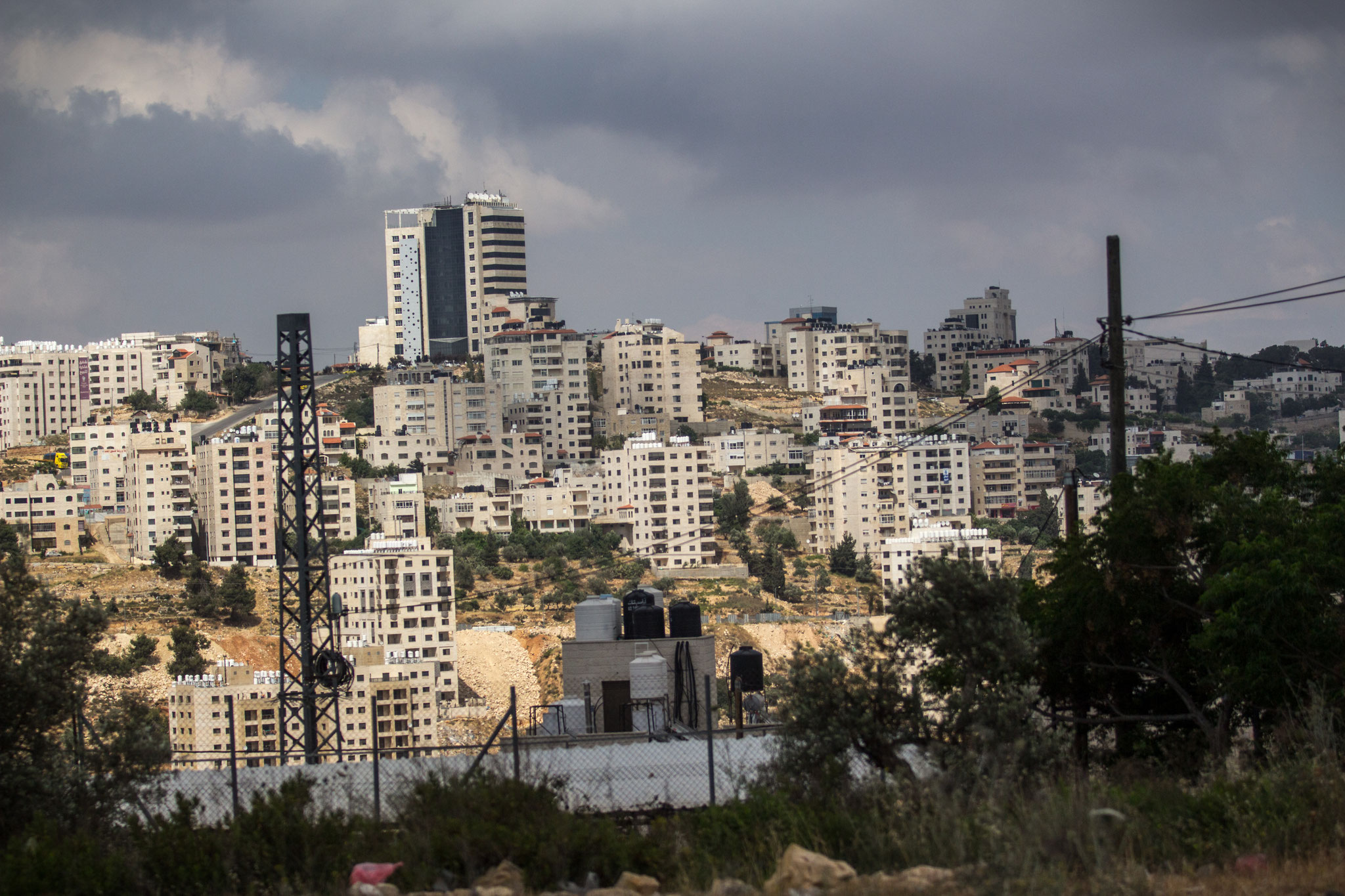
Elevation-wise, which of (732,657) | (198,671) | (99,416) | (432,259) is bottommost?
(198,671)

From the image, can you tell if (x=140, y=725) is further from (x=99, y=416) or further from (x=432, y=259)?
(x=432, y=259)

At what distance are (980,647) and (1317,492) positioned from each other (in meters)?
6.29

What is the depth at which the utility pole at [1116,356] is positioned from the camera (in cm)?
1242

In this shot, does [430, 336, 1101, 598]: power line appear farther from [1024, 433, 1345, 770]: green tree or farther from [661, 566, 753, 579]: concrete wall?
[1024, 433, 1345, 770]: green tree

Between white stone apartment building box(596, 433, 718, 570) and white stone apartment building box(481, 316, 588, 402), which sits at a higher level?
white stone apartment building box(481, 316, 588, 402)

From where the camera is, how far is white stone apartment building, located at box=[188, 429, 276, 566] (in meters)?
65.1

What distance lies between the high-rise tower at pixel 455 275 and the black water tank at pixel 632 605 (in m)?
99.7

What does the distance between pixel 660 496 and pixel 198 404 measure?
34.0m

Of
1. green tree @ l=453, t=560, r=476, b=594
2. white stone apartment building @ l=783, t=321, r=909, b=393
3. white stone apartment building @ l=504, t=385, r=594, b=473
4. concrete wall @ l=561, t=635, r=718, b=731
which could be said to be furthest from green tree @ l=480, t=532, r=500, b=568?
concrete wall @ l=561, t=635, r=718, b=731

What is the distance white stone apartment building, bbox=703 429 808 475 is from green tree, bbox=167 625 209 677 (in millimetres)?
35875

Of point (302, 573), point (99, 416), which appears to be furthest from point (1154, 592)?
point (99, 416)

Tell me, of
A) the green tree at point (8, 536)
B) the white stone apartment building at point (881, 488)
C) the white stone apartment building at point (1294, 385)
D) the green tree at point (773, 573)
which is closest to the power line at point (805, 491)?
the white stone apartment building at point (881, 488)

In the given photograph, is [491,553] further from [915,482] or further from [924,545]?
[915,482]

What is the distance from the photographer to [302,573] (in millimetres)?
16609
